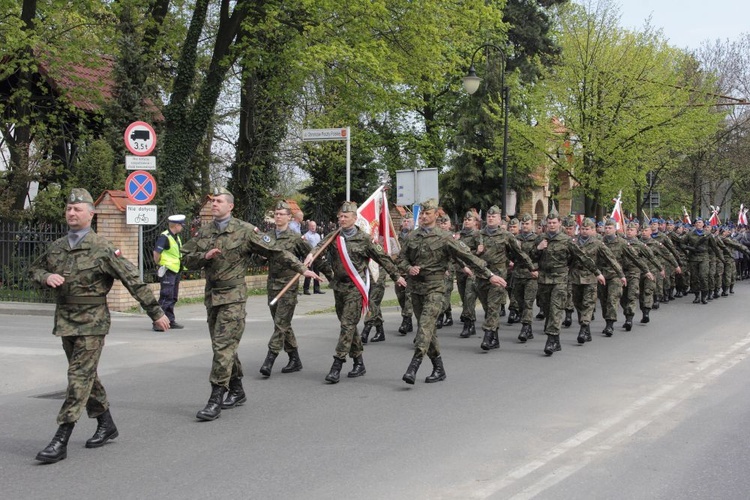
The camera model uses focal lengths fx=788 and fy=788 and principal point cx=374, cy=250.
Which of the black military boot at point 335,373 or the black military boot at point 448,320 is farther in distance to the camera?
the black military boot at point 448,320

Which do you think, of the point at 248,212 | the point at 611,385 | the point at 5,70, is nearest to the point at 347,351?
the point at 611,385

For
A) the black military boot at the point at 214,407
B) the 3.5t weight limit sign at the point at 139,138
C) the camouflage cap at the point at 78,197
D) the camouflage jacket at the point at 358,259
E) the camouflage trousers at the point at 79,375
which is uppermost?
the 3.5t weight limit sign at the point at 139,138

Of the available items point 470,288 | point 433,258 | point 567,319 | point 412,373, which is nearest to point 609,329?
point 567,319

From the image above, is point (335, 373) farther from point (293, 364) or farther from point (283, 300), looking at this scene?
point (283, 300)

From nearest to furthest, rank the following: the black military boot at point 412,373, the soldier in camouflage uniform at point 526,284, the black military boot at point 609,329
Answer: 1. the black military boot at point 412,373
2. the soldier in camouflage uniform at point 526,284
3. the black military boot at point 609,329

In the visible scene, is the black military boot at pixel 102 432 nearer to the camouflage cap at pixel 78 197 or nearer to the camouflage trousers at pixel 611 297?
the camouflage cap at pixel 78 197

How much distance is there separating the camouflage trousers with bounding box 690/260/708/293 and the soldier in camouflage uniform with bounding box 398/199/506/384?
1187 cm

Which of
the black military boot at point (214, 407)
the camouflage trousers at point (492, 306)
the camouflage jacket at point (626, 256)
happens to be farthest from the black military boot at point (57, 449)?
the camouflage jacket at point (626, 256)

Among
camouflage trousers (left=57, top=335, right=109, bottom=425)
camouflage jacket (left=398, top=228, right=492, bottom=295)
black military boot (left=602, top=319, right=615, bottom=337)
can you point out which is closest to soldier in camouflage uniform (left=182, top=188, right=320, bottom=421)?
camouflage trousers (left=57, top=335, right=109, bottom=425)

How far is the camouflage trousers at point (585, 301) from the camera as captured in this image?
11.9m

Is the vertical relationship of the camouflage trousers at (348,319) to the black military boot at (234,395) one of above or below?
above

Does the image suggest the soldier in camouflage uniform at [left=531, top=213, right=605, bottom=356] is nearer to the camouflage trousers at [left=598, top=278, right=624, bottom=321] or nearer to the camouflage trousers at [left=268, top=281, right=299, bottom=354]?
the camouflage trousers at [left=598, top=278, right=624, bottom=321]

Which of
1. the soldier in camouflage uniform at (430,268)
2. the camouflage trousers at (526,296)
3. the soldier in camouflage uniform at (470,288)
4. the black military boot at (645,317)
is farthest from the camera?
the black military boot at (645,317)

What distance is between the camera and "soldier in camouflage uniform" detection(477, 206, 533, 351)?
11.1m
